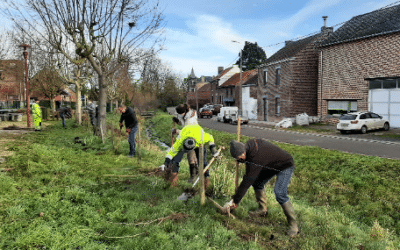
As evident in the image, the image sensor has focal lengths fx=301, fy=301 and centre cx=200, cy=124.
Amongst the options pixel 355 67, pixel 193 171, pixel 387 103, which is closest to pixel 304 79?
pixel 355 67

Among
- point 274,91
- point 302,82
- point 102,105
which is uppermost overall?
point 302,82

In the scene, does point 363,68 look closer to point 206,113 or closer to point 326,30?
point 326,30

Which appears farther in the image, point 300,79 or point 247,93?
point 247,93

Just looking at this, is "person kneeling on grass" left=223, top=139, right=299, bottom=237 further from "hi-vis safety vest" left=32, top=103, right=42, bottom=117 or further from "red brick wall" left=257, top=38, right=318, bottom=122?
"red brick wall" left=257, top=38, right=318, bottom=122

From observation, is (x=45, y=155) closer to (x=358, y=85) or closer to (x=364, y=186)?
(x=364, y=186)

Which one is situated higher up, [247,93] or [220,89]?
[220,89]

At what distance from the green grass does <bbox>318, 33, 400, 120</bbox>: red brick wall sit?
1533cm

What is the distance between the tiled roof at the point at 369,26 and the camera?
71.2 feet

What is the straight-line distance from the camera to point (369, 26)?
936 inches

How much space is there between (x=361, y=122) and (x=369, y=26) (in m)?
9.34

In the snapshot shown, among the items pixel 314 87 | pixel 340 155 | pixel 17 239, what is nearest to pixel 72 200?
pixel 17 239

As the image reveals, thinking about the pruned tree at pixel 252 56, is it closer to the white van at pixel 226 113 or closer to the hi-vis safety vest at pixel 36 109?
the white van at pixel 226 113

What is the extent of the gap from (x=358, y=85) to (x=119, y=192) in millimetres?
22784

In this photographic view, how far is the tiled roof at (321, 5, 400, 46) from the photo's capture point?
2169 centimetres
